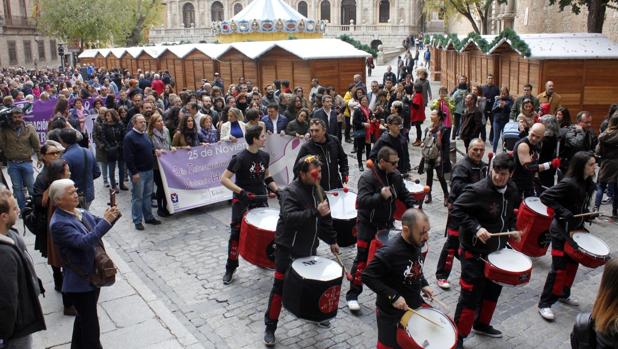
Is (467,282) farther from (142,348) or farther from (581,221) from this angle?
(142,348)

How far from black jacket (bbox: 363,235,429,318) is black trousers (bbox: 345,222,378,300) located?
158 cm

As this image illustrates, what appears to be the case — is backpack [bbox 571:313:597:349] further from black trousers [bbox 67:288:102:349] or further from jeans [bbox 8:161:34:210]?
jeans [bbox 8:161:34:210]

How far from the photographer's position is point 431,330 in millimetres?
4512

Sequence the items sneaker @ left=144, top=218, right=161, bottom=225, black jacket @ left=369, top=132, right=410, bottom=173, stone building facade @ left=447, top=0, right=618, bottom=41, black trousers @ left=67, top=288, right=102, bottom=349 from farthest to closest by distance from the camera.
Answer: stone building facade @ left=447, top=0, right=618, bottom=41 < sneaker @ left=144, top=218, right=161, bottom=225 < black jacket @ left=369, top=132, right=410, bottom=173 < black trousers @ left=67, top=288, right=102, bottom=349

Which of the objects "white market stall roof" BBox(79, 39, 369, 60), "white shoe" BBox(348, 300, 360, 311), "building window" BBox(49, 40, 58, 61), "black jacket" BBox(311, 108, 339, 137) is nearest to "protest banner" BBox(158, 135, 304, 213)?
"black jacket" BBox(311, 108, 339, 137)

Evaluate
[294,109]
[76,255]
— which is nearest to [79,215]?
[76,255]

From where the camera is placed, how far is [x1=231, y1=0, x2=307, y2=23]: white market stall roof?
109ft

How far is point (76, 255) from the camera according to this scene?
4918 millimetres

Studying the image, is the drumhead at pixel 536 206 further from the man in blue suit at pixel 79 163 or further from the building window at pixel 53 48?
the building window at pixel 53 48

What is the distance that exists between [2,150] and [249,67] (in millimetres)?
14793

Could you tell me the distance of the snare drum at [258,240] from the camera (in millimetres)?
6727

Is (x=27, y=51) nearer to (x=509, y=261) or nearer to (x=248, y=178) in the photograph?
(x=248, y=178)

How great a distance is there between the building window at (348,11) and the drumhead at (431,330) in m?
77.7

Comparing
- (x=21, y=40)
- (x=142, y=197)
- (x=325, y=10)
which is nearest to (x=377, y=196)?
(x=142, y=197)
